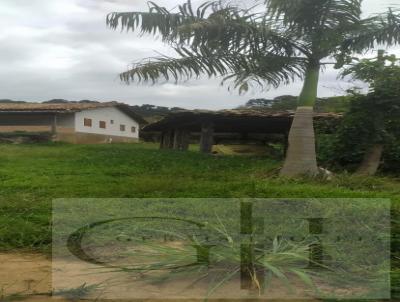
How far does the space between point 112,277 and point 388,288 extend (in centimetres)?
192

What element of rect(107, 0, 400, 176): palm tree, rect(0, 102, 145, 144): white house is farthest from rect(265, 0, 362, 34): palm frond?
rect(0, 102, 145, 144): white house

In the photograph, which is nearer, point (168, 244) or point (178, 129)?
point (168, 244)

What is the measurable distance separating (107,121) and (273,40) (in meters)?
21.6

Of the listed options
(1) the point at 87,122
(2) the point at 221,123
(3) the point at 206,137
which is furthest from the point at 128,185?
(1) the point at 87,122

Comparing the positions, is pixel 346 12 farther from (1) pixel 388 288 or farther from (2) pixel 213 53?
(1) pixel 388 288

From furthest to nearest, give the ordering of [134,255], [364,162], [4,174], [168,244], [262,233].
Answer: [364,162] < [4,174] < [262,233] < [168,244] < [134,255]

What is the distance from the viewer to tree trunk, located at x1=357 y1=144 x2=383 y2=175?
10.3 metres

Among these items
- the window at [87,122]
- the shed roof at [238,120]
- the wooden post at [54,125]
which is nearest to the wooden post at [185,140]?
the shed roof at [238,120]

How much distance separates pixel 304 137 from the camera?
9344 mm

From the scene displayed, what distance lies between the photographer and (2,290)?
11.2 ft

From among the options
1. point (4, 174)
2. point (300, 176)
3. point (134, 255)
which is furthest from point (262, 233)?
point (4, 174)

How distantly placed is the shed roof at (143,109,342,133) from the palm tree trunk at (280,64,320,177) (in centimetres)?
316

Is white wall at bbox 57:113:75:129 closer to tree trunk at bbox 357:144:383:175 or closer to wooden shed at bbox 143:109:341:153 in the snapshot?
wooden shed at bbox 143:109:341:153

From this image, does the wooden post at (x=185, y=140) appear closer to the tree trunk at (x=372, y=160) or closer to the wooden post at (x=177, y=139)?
the wooden post at (x=177, y=139)
